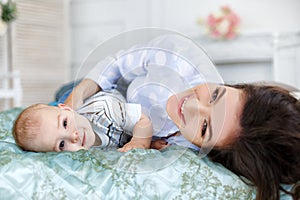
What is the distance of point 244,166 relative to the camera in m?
1.10

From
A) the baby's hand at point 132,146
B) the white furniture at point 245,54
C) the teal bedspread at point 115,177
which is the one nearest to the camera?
the teal bedspread at point 115,177

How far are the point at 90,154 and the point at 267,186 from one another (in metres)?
0.39

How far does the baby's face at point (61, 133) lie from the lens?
3.84 ft

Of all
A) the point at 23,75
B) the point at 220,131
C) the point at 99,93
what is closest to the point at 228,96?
the point at 220,131

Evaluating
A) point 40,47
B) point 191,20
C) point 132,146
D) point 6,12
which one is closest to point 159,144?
point 132,146

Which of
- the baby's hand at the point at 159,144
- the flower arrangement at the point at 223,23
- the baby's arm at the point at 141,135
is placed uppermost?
the flower arrangement at the point at 223,23

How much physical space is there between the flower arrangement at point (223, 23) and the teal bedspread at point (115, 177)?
2.41 m

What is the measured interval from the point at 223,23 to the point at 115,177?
2513 mm

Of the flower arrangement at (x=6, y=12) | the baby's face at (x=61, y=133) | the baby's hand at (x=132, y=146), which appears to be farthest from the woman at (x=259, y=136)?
the flower arrangement at (x=6, y=12)

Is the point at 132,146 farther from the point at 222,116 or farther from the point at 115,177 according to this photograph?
the point at 222,116

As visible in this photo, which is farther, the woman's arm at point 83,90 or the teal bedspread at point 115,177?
the woman's arm at point 83,90

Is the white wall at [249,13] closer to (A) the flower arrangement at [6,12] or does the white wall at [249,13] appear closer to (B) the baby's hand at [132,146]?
(A) the flower arrangement at [6,12]

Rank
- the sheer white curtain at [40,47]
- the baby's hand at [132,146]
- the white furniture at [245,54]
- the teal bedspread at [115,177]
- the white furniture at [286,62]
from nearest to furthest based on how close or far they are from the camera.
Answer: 1. the teal bedspread at [115,177]
2. the baby's hand at [132,146]
3. the white furniture at [286,62]
4. the white furniture at [245,54]
5. the sheer white curtain at [40,47]

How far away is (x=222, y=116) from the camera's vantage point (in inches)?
43.5
